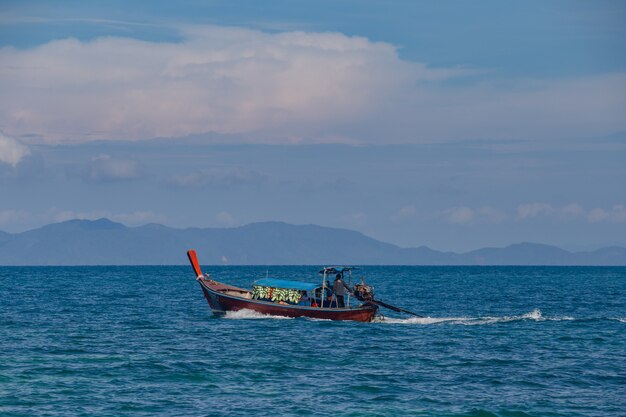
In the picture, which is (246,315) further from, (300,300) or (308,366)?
(308,366)

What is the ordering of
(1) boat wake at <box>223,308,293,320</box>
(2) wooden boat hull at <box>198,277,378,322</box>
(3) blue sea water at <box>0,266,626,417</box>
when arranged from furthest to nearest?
(1) boat wake at <box>223,308,293,320</box>, (2) wooden boat hull at <box>198,277,378,322</box>, (3) blue sea water at <box>0,266,626,417</box>

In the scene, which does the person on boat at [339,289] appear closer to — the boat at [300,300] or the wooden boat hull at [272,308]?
the boat at [300,300]

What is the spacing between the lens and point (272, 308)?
208ft

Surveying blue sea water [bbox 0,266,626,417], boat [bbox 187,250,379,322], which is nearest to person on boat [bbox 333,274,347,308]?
boat [bbox 187,250,379,322]

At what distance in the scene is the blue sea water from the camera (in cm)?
3319

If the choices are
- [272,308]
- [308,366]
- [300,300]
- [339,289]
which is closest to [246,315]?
[272,308]

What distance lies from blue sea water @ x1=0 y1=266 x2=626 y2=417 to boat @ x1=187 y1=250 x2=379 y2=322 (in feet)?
3.03

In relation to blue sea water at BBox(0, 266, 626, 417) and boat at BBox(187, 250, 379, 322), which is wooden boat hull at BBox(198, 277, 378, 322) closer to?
boat at BBox(187, 250, 379, 322)

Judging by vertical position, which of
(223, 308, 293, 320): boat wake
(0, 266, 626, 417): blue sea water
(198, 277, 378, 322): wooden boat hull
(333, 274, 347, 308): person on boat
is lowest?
(0, 266, 626, 417): blue sea water

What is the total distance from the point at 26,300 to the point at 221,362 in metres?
54.3

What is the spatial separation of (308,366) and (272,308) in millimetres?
21840

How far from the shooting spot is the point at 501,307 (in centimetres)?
8850

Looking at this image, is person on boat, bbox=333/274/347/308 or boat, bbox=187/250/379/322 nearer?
person on boat, bbox=333/274/347/308

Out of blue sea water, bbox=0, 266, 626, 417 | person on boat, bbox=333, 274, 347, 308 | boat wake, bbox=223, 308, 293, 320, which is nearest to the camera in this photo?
blue sea water, bbox=0, 266, 626, 417
